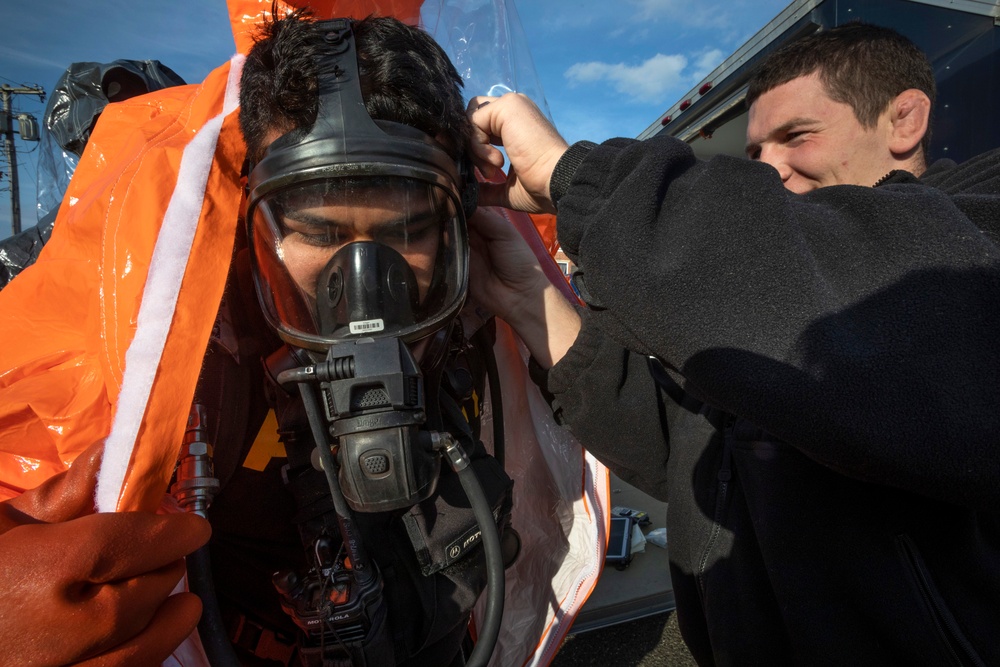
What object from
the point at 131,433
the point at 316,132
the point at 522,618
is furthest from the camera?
the point at 522,618

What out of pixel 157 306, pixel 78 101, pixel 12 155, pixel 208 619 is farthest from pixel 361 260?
pixel 12 155

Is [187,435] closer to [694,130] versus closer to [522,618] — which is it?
[522,618]

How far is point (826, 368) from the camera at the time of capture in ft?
2.23

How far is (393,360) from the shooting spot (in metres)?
1.12

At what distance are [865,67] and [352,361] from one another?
1.92 m

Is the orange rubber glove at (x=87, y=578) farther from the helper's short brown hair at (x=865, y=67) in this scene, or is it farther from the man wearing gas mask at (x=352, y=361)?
the helper's short brown hair at (x=865, y=67)

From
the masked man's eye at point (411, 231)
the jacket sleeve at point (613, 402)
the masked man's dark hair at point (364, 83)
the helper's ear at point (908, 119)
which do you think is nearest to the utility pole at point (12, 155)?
the masked man's dark hair at point (364, 83)

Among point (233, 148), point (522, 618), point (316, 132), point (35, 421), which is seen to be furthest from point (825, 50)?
point (35, 421)

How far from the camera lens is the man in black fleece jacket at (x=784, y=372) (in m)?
0.67

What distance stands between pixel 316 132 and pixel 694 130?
3.67 meters

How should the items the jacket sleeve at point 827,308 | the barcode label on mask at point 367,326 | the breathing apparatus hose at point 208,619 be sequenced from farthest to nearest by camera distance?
the barcode label on mask at point 367,326, the breathing apparatus hose at point 208,619, the jacket sleeve at point 827,308

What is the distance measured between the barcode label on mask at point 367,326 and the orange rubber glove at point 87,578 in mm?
476

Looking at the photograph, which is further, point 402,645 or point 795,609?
point 402,645

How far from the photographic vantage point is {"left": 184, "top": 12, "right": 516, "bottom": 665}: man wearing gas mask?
112 centimetres
